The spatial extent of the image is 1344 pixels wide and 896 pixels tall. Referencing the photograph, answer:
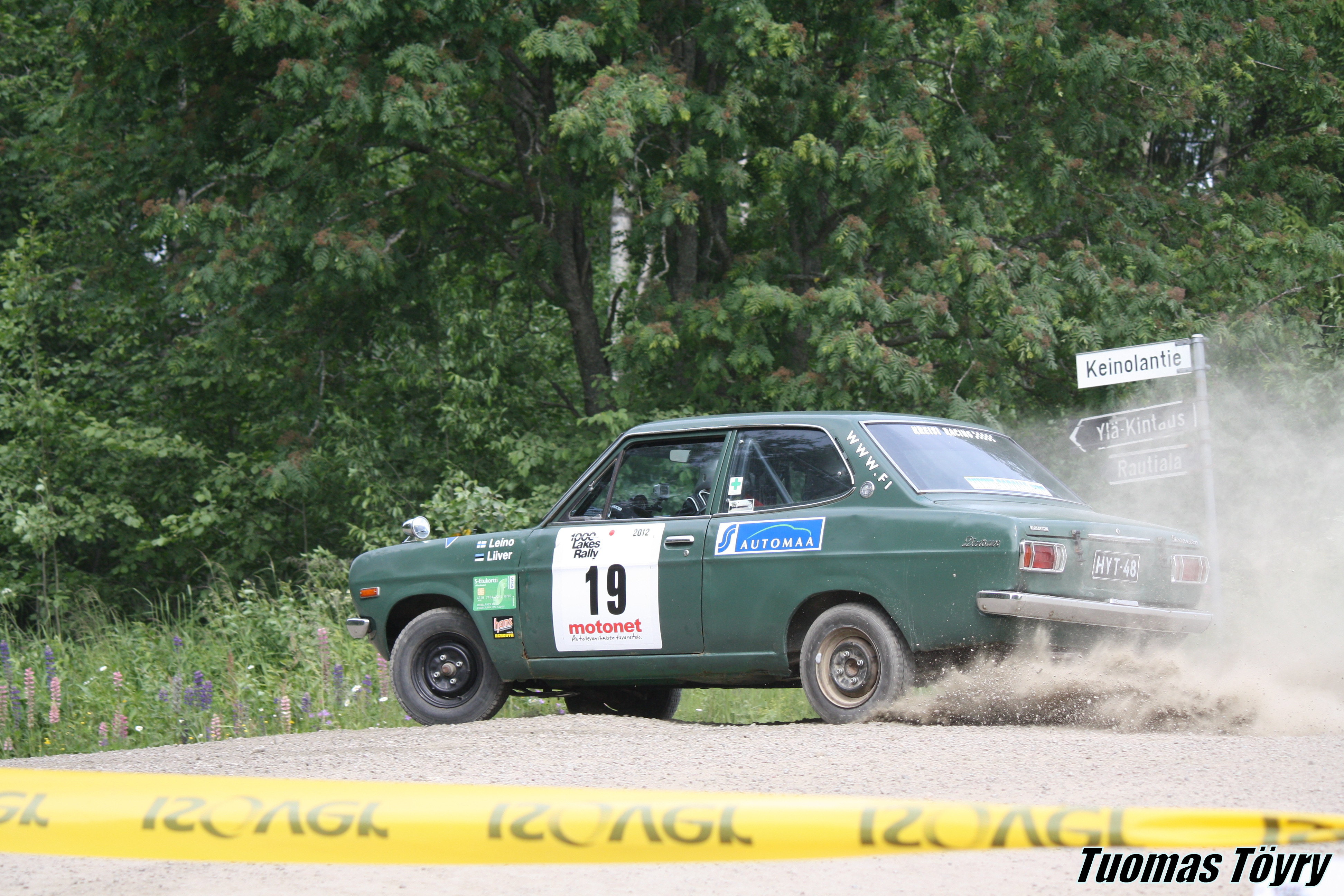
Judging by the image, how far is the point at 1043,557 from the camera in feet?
22.9

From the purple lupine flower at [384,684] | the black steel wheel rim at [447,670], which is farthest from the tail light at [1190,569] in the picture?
the purple lupine flower at [384,684]

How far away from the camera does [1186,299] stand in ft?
54.1

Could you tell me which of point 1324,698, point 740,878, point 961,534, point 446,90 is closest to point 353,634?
point 961,534

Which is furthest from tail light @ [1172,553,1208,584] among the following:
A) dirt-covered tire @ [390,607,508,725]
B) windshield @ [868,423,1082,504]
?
dirt-covered tire @ [390,607,508,725]

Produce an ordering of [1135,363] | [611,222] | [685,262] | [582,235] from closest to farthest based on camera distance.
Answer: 1. [1135,363]
2. [685,262]
3. [582,235]
4. [611,222]

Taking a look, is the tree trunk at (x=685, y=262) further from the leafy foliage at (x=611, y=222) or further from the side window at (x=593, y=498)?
the side window at (x=593, y=498)

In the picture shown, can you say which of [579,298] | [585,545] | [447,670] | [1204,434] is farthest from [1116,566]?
[579,298]

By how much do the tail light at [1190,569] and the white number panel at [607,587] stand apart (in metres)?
2.68

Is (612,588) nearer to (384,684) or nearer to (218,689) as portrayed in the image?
(384,684)

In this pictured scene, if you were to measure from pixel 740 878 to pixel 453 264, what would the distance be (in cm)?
1550

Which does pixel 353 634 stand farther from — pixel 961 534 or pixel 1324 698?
pixel 1324 698

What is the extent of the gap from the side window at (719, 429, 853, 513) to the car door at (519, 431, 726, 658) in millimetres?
140

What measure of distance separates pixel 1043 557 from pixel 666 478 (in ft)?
7.27

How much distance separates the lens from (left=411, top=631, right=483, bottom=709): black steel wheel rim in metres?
8.92
